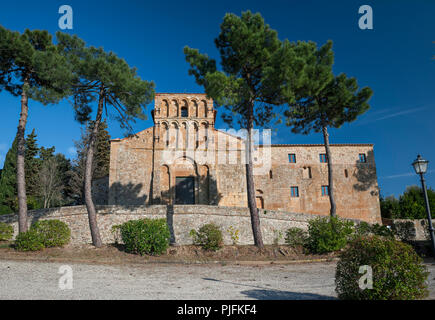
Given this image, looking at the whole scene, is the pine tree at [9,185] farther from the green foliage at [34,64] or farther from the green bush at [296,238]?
the green bush at [296,238]

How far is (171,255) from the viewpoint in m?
14.2

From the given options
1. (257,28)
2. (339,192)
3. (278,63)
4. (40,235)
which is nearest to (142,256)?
(40,235)

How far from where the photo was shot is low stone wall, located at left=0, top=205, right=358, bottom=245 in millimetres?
17109

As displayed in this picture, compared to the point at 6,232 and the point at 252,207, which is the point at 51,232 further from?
the point at 252,207

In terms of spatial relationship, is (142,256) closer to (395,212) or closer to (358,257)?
(358,257)

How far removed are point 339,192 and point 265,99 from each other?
1554 centimetres

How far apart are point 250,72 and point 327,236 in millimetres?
10203

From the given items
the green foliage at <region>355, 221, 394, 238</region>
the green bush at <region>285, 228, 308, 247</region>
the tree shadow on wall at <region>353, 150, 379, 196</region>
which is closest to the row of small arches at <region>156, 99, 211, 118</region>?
the green bush at <region>285, 228, 308, 247</region>

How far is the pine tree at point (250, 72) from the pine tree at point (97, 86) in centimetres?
355

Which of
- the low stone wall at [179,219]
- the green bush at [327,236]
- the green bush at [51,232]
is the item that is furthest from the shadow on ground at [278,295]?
the green bush at [51,232]

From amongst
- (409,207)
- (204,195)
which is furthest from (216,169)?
(409,207)

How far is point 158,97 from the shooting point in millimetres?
26828

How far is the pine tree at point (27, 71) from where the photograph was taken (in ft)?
46.2
